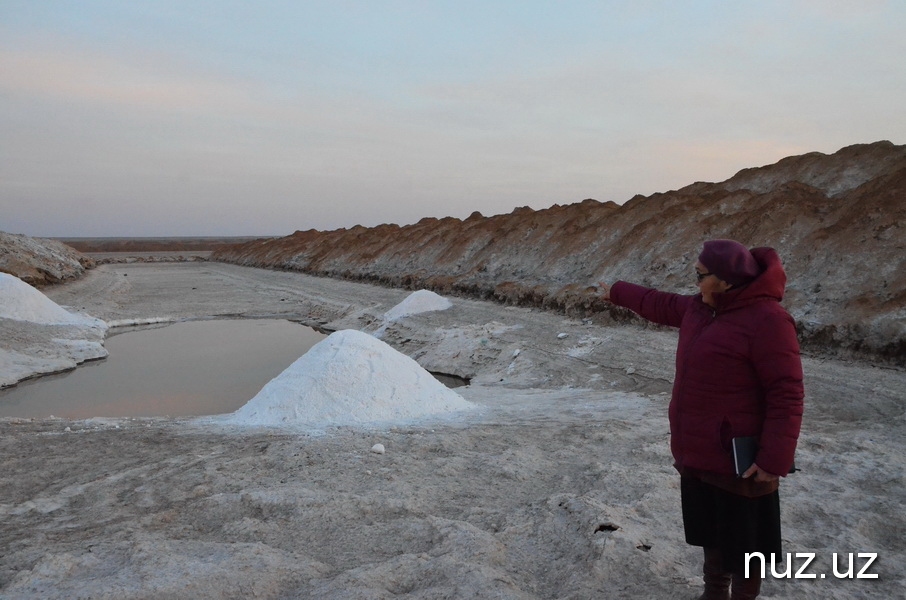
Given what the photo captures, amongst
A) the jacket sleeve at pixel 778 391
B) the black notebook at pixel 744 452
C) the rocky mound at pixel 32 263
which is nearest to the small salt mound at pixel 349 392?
the black notebook at pixel 744 452

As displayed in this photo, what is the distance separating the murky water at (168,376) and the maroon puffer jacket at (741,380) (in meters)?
7.51

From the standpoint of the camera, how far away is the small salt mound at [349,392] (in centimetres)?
670

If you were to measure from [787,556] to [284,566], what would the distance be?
2672 millimetres

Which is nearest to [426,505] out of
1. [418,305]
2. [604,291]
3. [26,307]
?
[604,291]

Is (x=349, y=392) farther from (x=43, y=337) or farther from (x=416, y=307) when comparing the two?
(x=43, y=337)

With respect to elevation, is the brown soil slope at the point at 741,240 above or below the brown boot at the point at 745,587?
above

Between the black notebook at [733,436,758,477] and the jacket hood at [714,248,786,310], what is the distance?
0.53m

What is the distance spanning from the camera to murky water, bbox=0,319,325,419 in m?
9.10

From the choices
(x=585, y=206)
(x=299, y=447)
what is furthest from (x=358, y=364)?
(x=585, y=206)

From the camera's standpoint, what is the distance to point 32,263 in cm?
2900

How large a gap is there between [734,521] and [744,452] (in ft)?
1.12

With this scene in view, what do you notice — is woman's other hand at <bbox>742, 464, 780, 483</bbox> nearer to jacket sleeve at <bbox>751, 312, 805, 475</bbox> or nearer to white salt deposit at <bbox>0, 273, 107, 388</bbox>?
jacket sleeve at <bbox>751, 312, 805, 475</bbox>

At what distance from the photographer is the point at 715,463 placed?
2547mm

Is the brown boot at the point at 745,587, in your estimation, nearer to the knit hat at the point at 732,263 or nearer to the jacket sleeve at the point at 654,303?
the jacket sleeve at the point at 654,303
